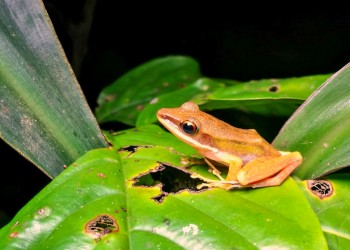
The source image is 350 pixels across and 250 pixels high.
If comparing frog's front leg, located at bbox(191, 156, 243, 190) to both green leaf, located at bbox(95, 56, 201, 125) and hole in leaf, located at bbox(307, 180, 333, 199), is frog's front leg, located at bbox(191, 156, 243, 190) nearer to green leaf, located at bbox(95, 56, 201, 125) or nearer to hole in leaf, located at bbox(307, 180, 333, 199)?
hole in leaf, located at bbox(307, 180, 333, 199)

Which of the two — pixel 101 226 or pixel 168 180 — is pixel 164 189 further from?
pixel 101 226

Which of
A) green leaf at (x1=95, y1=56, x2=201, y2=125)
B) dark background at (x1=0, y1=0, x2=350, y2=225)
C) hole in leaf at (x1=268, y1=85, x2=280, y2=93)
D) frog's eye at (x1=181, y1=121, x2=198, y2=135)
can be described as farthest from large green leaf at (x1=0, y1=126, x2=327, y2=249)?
dark background at (x1=0, y1=0, x2=350, y2=225)

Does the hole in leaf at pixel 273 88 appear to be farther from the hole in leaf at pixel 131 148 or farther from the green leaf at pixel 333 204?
the hole in leaf at pixel 131 148

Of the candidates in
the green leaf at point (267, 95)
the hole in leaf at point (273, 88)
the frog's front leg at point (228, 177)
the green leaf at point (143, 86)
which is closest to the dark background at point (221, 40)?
the green leaf at point (143, 86)

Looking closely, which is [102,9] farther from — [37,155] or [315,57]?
[37,155]

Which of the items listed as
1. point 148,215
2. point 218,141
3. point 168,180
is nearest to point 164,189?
point 168,180
